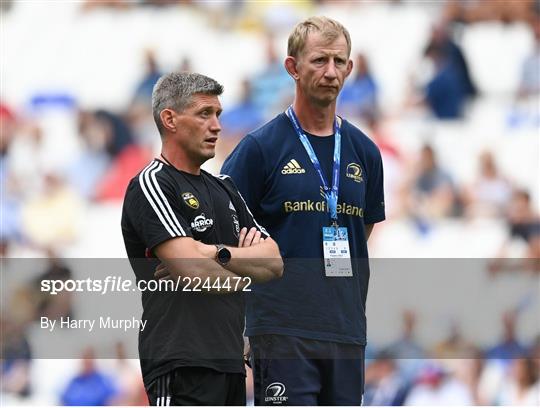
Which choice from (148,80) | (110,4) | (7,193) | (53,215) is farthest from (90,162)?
(110,4)

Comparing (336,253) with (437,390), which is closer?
(336,253)

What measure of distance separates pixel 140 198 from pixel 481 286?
247 inches

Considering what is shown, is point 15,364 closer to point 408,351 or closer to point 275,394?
point 408,351

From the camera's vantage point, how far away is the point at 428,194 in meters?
10.9

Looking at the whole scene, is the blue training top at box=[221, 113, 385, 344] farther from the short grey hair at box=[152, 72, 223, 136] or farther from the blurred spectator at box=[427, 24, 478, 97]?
the blurred spectator at box=[427, 24, 478, 97]

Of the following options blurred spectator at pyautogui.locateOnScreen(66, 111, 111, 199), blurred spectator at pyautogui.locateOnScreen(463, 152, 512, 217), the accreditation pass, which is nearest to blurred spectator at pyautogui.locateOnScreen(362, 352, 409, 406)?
blurred spectator at pyautogui.locateOnScreen(463, 152, 512, 217)

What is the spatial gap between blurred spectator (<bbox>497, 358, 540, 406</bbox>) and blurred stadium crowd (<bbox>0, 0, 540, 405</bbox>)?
14 millimetres

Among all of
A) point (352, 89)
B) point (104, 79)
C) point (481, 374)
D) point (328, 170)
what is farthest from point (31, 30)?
point (328, 170)

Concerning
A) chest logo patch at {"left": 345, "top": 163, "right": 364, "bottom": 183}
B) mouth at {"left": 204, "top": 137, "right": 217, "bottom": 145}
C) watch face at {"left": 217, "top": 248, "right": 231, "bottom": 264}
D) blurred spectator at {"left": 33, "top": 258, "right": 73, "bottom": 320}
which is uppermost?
mouth at {"left": 204, "top": 137, "right": 217, "bottom": 145}

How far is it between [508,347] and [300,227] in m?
5.02

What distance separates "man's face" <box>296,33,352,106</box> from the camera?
5062 millimetres

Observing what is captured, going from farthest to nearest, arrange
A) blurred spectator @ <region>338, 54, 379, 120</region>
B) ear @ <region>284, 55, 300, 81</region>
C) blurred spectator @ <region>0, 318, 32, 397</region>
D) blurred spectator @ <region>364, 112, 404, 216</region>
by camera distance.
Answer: blurred spectator @ <region>338, 54, 379, 120</region>
blurred spectator @ <region>364, 112, 404, 216</region>
blurred spectator @ <region>0, 318, 32, 397</region>
ear @ <region>284, 55, 300, 81</region>

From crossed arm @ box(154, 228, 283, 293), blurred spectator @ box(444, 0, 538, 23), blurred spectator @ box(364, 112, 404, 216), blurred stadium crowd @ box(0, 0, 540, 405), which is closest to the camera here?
crossed arm @ box(154, 228, 283, 293)

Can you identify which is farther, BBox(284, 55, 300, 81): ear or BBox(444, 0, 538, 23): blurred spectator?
BBox(444, 0, 538, 23): blurred spectator
